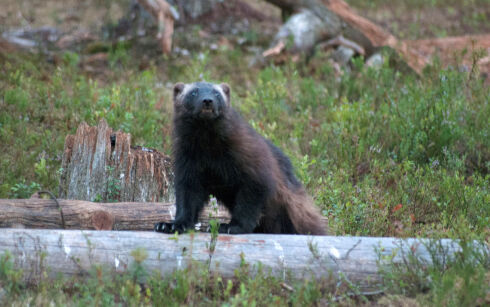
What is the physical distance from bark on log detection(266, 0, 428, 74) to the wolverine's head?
18.3 ft

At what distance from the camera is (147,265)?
3438 mm

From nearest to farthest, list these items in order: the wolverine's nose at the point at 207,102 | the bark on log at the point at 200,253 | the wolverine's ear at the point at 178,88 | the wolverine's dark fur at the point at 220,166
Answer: the bark on log at the point at 200,253 → the wolverine's dark fur at the point at 220,166 → the wolverine's nose at the point at 207,102 → the wolverine's ear at the point at 178,88

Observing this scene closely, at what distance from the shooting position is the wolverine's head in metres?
4.29

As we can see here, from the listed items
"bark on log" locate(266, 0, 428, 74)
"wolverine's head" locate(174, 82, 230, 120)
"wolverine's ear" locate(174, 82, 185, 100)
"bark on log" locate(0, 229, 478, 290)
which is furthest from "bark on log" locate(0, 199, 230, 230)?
"bark on log" locate(266, 0, 428, 74)

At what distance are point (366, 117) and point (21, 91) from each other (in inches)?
181

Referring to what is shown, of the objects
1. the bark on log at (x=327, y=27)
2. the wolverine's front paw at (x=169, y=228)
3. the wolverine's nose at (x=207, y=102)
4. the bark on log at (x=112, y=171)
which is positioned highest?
the bark on log at (x=327, y=27)

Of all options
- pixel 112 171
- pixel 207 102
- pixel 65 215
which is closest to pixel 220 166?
pixel 207 102

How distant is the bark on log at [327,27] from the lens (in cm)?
995

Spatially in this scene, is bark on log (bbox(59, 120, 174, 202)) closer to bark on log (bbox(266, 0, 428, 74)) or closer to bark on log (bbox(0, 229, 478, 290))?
bark on log (bbox(0, 229, 478, 290))

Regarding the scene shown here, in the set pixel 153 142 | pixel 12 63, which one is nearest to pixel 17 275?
pixel 153 142

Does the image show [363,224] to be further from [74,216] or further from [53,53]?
[53,53]

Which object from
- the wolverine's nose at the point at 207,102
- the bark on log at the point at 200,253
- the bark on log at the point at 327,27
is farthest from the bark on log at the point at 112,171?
the bark on log at the point at 327,27

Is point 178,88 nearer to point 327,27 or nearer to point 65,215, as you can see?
point 65,215

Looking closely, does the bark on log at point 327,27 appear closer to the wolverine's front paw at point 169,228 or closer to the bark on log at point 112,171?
the bark on log at point 112,171
